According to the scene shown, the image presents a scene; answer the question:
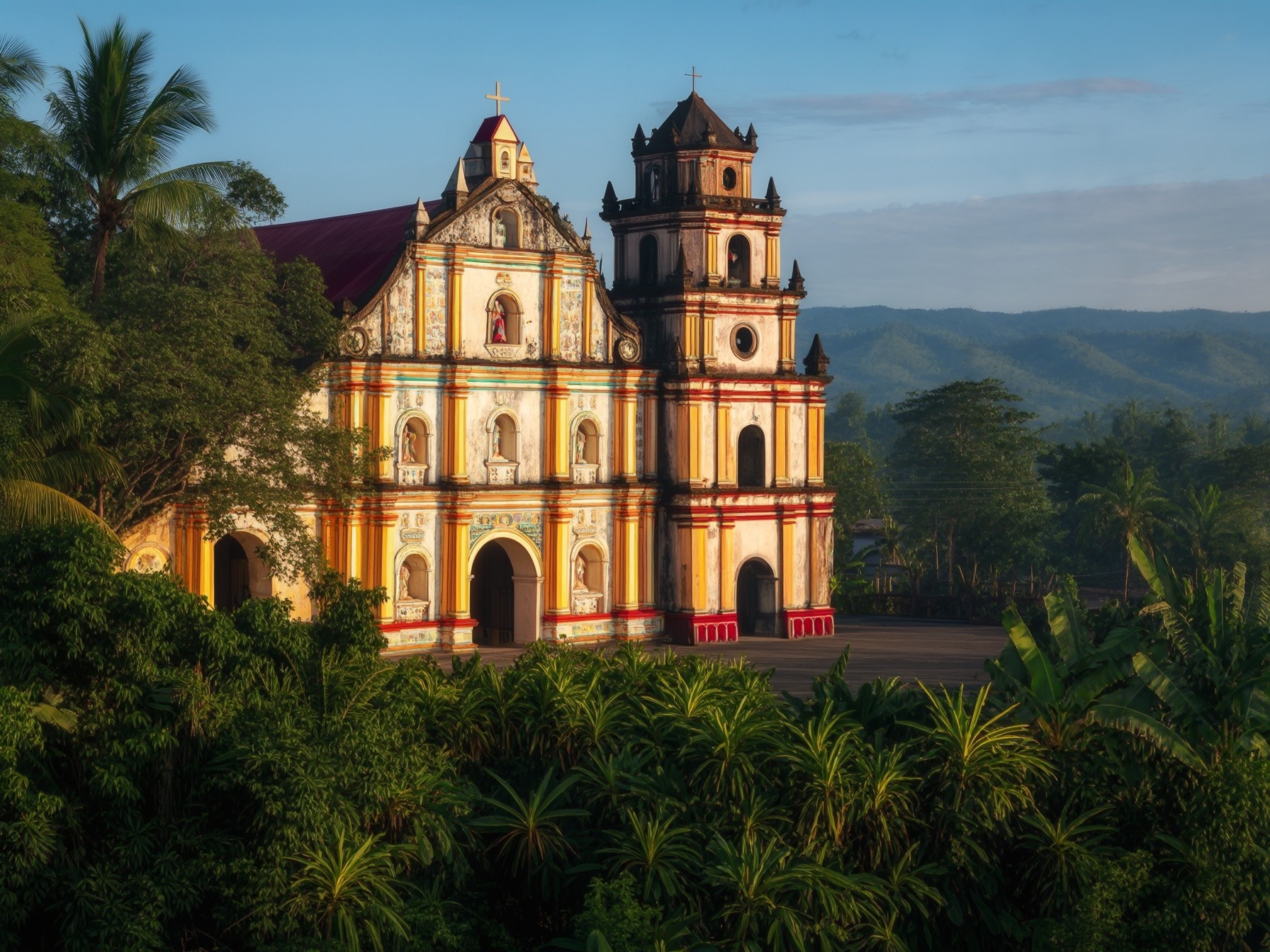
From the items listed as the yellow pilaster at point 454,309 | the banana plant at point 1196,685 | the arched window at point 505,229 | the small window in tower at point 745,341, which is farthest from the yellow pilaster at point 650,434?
the banana plant at point 1196,685

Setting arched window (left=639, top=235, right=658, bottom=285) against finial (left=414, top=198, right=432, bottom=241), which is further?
arched window (left=639, top=235, right=658, bottom=285)

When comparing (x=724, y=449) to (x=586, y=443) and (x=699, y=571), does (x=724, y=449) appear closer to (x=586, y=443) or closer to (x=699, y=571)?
(x=699, y=571)

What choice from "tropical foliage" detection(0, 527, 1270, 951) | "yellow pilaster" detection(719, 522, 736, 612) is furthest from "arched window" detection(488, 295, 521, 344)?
"tropical foliage" detection(0, 527, 1270, 951)

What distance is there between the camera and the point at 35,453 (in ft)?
69.6

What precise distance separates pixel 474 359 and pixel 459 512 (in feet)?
10.4

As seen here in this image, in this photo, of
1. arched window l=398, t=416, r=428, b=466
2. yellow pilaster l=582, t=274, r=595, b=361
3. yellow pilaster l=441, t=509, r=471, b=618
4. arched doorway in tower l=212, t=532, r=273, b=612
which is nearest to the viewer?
arched window l=398, t=416, r=428, b=466

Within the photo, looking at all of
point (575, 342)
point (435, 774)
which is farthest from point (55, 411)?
point (575, 342)

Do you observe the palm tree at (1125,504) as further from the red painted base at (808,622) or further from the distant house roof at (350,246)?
the distant house roof at (350,246)

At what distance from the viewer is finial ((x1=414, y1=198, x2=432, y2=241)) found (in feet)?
117

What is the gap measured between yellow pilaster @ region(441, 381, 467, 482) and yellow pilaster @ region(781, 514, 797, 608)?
8.12 m

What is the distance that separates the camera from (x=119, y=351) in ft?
94.8

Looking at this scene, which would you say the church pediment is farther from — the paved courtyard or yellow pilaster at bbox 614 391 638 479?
the paved courtyard

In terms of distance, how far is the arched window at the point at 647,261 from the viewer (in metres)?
40.4

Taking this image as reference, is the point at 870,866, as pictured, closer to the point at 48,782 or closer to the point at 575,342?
the point at 48,782
